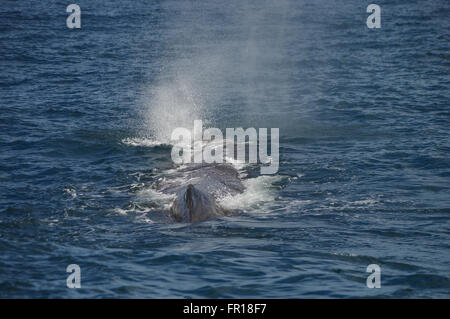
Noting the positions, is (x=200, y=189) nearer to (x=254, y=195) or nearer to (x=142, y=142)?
(x=254, y=195)

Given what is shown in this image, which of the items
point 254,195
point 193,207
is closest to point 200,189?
point 193,207

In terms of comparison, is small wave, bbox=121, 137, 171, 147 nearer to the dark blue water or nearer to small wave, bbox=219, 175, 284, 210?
the dark blue water

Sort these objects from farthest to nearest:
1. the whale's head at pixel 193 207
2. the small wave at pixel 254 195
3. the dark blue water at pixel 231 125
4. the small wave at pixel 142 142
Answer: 1. the small wave at pixel 142 142
2. the small wave at pixel 254 195
3. the whale's head at pixel 193 207
4. the dark blue water at pixel 231 125

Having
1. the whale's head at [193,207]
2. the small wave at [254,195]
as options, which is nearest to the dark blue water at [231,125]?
the small wave at [254,195]

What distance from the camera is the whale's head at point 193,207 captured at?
17109 millimetres

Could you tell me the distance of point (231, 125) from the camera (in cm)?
2870

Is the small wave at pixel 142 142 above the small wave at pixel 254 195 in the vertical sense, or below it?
above

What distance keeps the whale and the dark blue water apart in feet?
1.32

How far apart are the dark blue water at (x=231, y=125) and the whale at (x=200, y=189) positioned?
0.40 m

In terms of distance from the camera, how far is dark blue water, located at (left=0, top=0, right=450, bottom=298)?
46.9ft

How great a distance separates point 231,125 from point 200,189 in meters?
10.4

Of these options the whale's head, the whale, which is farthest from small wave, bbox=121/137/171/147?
the whale's head

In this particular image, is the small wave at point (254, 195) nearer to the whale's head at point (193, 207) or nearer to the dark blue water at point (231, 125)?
the dark blue water at point (231, 125)
